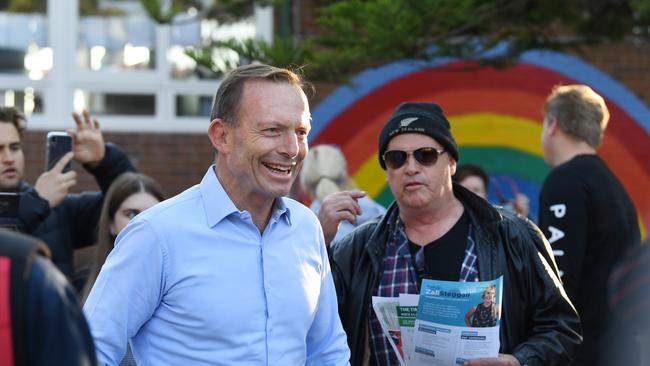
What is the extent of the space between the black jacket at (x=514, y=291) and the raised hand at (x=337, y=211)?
13cm

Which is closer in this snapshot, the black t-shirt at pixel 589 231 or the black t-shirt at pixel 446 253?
the black t-shirt at pixel 446 253

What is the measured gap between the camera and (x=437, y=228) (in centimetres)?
395

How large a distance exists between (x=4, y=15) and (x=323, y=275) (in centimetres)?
714

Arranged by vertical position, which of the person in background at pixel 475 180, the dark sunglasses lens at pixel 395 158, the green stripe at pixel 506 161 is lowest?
the green stripe at pixel 506 161

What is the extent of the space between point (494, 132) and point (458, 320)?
6.09m

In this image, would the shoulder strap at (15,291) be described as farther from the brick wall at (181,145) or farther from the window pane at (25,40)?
the window pane at (25,40)

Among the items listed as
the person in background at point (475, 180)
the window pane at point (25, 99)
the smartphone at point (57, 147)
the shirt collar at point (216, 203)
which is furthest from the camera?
the window pane at point (25, 99)

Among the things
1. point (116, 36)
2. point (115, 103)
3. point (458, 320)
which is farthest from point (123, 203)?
point (116, 36)

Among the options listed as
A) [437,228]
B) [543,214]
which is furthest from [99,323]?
[543,214]

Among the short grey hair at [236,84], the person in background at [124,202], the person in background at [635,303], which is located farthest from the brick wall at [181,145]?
the person in background at [635,303]

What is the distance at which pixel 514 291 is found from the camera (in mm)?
3840

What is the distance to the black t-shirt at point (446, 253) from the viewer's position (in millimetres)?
3807

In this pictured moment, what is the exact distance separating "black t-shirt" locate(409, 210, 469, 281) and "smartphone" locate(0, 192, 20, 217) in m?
1.99

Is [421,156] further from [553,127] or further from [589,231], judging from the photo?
[553,127]
